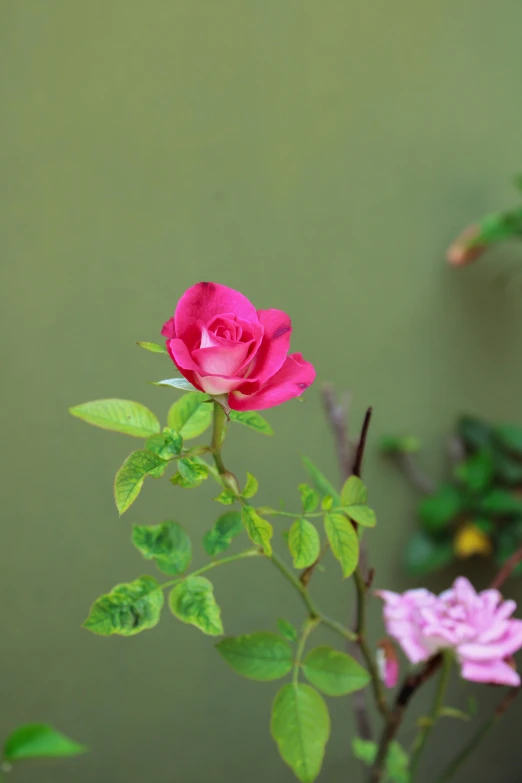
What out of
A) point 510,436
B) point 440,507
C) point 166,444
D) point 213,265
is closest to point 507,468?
point 510,436

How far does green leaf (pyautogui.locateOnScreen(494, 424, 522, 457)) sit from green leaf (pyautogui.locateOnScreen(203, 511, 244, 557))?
3.67ft

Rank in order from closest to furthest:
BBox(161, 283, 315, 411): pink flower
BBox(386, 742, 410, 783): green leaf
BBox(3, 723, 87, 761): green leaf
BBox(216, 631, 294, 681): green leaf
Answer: BBox(161, 283, 315, 411): pink flower → BBox(216, 631, 294, 681): green leaf → BBox(386, 742, 410, 783): green leaf → BBox(3, 723, 87, 761): green leaf

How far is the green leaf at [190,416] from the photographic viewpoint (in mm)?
396

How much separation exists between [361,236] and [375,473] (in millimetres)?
501

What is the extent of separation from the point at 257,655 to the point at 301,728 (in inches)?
2.0

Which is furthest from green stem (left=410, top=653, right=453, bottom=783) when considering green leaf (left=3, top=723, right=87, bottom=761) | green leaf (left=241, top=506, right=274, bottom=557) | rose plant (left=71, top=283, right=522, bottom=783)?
green leaf (left=3, top=723, right=87, bottom=761)

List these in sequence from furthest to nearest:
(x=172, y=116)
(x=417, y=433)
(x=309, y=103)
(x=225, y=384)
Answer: (x=417, y=433) < (x=309, y=103) < (x=172, y=116) < (x=225, y=384)

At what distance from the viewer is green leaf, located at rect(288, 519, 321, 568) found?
1.24 feet

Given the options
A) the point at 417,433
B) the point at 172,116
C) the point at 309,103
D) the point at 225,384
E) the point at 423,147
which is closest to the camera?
the point at 225,384

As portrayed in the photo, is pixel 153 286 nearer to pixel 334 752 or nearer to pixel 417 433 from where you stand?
pixel 417 433

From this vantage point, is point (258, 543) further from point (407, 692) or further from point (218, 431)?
point (407, 692)

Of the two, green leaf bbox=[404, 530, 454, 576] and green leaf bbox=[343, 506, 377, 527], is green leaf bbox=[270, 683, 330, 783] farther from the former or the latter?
green leaf bbox=[404, 530, 454, 576]

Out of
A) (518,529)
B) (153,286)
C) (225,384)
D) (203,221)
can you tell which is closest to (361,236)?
(203,221)

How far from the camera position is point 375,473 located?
1439mm
